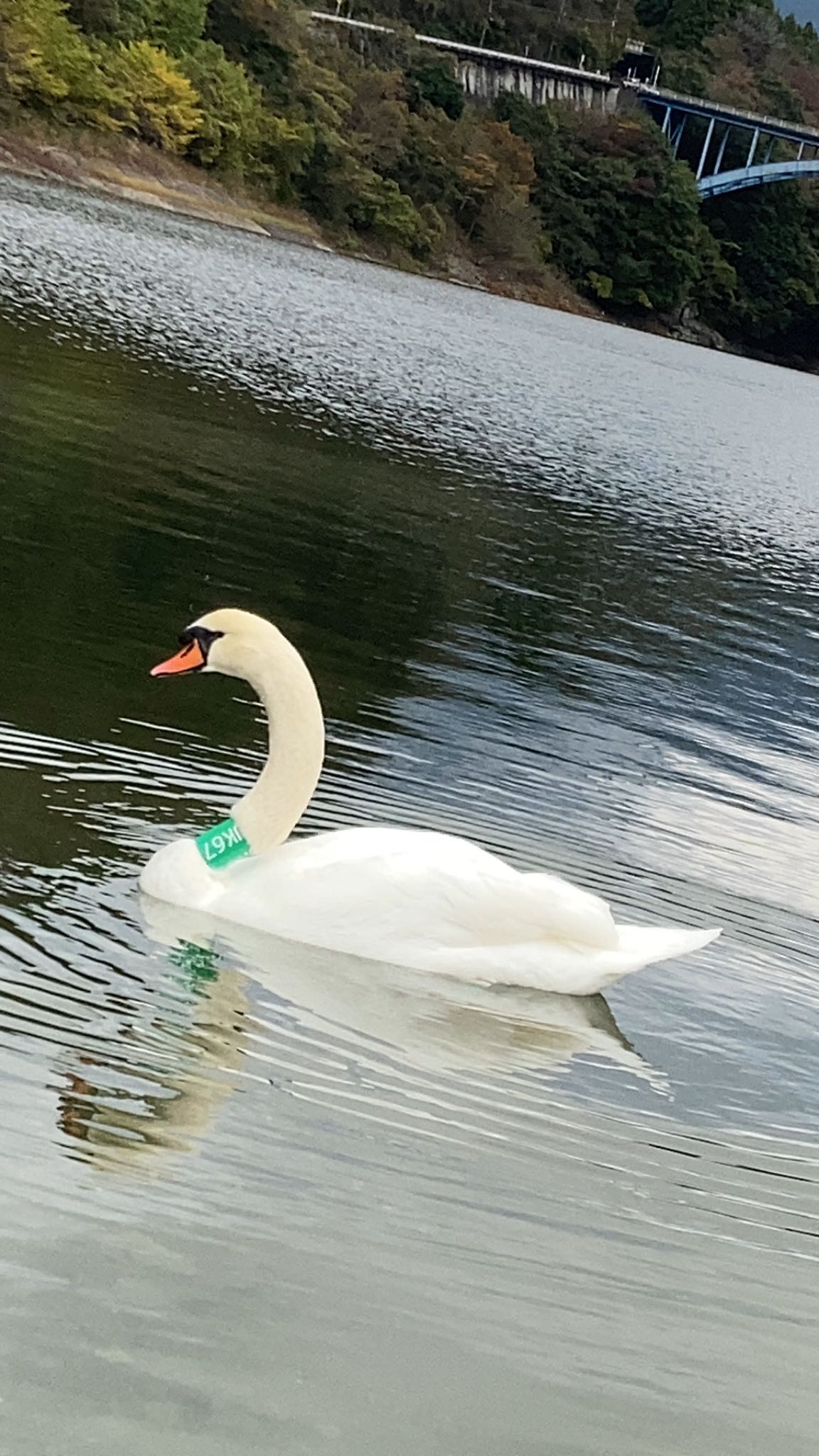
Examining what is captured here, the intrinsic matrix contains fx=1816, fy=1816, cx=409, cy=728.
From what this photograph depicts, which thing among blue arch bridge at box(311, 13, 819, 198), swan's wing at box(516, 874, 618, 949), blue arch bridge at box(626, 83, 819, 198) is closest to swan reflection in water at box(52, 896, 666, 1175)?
swan's wing at box(516, 874, 618, 949)

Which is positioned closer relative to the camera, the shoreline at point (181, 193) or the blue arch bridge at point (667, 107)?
the shoreline at point (181, 193)

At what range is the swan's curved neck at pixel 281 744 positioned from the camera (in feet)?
23.1

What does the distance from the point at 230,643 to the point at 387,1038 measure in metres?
1.80

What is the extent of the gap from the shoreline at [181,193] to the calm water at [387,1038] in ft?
161

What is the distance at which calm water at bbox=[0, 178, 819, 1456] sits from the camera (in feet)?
13.4

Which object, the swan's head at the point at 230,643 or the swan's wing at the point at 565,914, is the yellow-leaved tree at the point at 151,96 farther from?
the swan's wing at the point at 565,914

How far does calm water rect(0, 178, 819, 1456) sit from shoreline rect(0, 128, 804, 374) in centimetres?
Result: 4919

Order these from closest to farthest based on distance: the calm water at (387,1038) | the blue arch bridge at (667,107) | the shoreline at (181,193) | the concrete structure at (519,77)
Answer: the calm water at (387,1038) → the shoreline at (181,193) → the concrete structure at (519,77) → the blue arch bridge at (667,107)

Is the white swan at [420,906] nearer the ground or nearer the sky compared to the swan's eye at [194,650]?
nearer the ground

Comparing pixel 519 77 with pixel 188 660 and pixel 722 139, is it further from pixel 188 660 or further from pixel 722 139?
pixel 188 660

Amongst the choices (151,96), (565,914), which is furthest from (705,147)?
(565,914)

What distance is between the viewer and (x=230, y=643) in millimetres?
7031

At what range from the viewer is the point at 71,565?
12.3 m

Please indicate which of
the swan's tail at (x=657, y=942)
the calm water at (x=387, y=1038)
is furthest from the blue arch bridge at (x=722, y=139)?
the swan's tail at (x=657, y=942)
